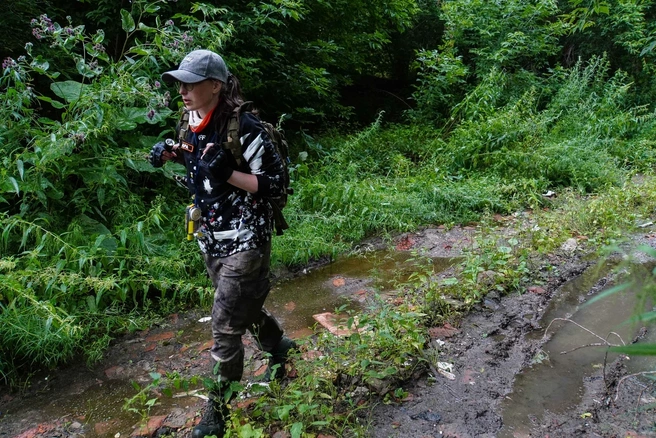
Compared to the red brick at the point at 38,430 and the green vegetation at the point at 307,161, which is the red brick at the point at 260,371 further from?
the red brick at the point at 38,430

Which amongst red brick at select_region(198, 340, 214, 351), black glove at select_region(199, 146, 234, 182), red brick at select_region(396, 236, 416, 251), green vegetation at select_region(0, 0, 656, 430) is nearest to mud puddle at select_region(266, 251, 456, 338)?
red brick at select_region(396, 236, 416, 251)

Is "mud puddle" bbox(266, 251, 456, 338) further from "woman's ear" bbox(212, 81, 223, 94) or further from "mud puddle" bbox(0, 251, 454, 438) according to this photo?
"woman's ear" bbox(212, 81, 223, 94)

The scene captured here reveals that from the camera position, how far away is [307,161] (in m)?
7.48

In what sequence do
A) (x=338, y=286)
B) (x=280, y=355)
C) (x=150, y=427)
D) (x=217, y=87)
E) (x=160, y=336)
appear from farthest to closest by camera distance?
1. (x=338, y=286)
2. (x=160, y=336)
3. (x=280, y=355)
4. (x=150, y=427)
5. (x=217, y=87)

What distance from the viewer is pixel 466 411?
8.73ft

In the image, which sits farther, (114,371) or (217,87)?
(114,371)

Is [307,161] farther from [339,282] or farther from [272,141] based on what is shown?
[272,141]

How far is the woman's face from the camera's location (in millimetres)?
2307

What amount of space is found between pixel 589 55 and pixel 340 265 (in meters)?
9.76

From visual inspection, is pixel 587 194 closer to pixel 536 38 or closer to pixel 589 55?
pixel 536 38

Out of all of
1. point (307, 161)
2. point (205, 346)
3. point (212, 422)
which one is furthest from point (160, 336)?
point (307, 161)

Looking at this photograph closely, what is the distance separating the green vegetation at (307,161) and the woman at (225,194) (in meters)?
0.43

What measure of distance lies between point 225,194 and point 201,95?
1.60 feet

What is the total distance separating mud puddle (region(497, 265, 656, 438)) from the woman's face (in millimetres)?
2150
